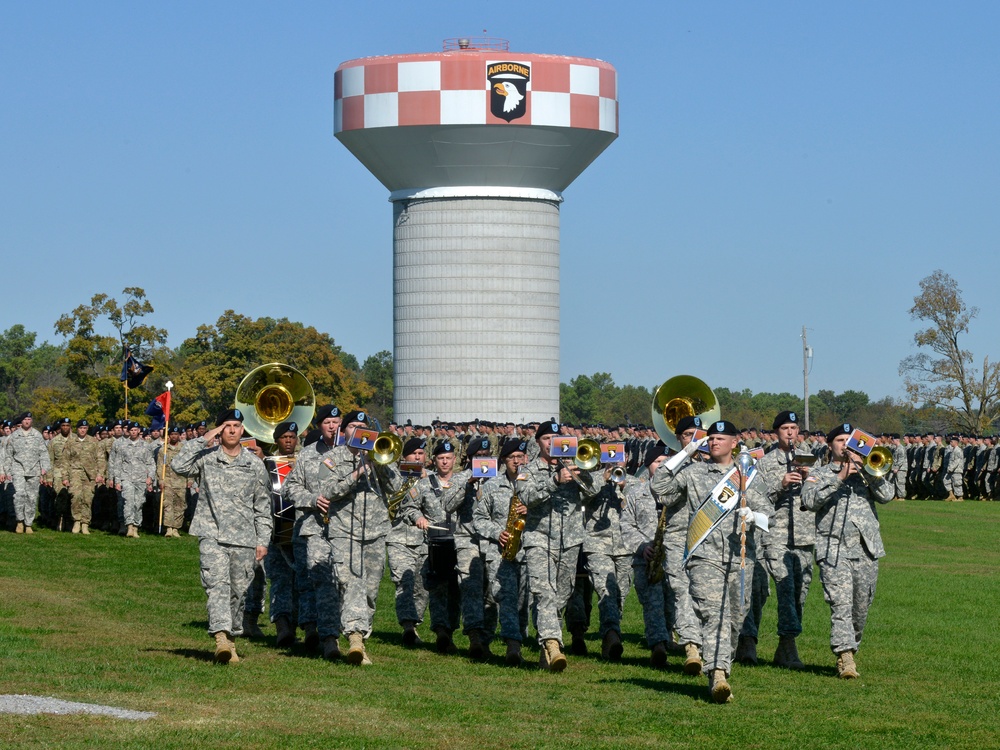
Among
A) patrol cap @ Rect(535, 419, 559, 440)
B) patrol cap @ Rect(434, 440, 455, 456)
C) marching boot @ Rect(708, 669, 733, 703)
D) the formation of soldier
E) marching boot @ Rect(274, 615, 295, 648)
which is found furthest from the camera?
patrol cap @ Rect(434, 440, 455, 456)

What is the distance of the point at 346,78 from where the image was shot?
179 ft

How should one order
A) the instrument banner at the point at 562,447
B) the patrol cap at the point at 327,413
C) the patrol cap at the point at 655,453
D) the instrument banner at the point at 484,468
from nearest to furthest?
the instrument banner at the point at 562,447 → the patrol cap at the point at 327,413 → the instrument banner at the point at 484,468 → the patrol cap at the point at 655,453

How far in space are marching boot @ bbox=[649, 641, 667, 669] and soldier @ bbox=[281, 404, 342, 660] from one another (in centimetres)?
273

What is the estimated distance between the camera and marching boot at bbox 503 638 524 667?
14.6 meters

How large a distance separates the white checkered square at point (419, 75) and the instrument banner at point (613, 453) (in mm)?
39341

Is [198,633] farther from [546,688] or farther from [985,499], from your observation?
[985,499]

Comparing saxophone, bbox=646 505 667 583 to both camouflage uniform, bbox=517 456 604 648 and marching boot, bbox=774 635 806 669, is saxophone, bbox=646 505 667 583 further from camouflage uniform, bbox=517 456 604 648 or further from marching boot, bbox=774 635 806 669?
marching boot, bbox=774 635 806 669

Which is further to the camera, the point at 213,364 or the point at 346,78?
the point at 213,364

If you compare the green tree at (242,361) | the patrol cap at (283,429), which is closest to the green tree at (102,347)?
the green tree at (242,361)

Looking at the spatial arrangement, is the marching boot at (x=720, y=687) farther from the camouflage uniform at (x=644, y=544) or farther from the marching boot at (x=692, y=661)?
the camouflage uniform at (x=644, y=544)

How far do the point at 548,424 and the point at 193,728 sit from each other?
15.2ft

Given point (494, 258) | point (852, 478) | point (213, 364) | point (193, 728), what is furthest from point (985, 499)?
point (193, 728)

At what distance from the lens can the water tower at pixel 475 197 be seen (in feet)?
174

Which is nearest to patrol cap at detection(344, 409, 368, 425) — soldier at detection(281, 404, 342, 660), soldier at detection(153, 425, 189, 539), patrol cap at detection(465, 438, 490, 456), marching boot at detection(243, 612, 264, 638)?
soldier at detection(281, 404, 342, 660)
